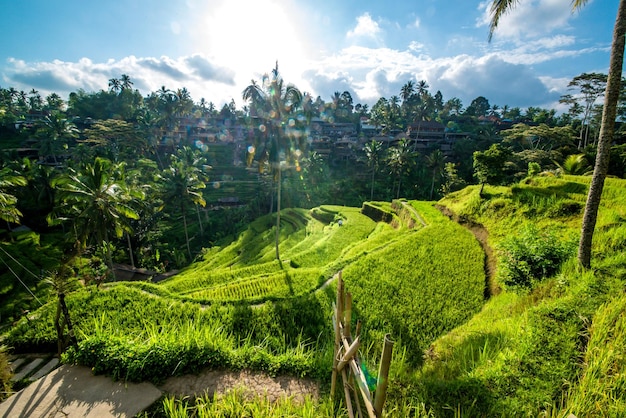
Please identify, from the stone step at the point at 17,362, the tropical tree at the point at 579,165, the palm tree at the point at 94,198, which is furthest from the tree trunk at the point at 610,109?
the palm tree at the point at 94,198

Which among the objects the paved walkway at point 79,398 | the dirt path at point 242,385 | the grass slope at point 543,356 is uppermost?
the grass slope at point 543,356

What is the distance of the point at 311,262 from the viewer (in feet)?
52.4

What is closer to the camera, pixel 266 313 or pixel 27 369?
pixel 27 369

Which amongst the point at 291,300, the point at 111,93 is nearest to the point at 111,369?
the point at 291,300

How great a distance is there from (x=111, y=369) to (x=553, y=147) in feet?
171

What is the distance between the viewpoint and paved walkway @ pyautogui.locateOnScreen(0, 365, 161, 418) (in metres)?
4.19

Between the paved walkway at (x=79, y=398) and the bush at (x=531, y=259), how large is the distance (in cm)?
964

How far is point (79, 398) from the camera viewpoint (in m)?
4.45

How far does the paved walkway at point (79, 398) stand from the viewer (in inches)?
165

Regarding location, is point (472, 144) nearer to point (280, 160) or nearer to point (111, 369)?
point (280, 160)

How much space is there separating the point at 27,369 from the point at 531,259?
13494 millimetres

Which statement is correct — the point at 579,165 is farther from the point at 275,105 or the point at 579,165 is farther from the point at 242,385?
the point at 242,385

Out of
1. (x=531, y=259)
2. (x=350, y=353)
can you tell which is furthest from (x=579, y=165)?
Result: (x=350, y=353)

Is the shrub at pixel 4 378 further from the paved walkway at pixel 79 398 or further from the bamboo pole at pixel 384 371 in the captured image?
the bamboo pole at pixel 384 371
